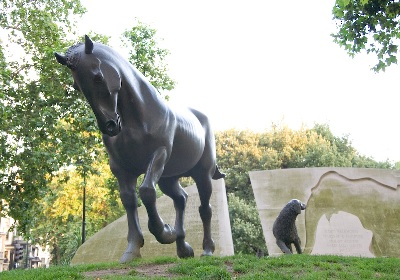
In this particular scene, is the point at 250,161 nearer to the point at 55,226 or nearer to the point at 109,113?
the point at 55,226

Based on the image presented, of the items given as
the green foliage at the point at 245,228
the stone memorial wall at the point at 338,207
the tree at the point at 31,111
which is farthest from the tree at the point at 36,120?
the green foliage at the point at 245,228

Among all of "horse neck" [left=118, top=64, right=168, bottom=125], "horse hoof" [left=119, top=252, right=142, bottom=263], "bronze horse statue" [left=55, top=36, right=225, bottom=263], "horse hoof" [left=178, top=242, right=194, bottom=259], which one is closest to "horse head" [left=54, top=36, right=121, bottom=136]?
"bronze horse statue" [left=55, top=36, right=225, bottom=263]

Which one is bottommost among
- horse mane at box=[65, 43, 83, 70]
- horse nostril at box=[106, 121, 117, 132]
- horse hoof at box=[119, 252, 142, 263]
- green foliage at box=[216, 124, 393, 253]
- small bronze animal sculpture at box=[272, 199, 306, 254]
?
horse hoof at box=[119, 252, 142, 263]

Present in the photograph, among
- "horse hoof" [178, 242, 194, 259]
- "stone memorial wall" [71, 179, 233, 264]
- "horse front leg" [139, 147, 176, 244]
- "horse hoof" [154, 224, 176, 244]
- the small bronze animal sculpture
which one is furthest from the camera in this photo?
"stone memorial wall" [71, 179, 233, 264]

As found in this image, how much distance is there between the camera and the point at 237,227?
30562 millimetres

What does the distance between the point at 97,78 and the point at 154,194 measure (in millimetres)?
1641

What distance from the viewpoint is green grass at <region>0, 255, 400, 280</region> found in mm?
5168

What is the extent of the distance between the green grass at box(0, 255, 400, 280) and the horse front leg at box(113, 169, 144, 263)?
0.69 ft

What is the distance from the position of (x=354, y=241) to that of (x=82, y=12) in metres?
15.1

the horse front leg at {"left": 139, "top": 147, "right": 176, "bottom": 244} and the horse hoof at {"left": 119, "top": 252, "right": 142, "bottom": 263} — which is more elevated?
the horse front leg at {"left": 139, "top": 147, "right": 176, "bottom": 244}

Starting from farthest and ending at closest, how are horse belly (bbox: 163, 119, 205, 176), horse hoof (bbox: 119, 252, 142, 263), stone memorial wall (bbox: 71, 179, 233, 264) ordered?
stone memorial wall (bbox: 71, 179, 233, 264) → horse belly (bbox: 163, 119, 205, 176) → horse hoof (bbox: 119, 252, 142, 263)

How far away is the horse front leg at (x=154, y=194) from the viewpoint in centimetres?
528

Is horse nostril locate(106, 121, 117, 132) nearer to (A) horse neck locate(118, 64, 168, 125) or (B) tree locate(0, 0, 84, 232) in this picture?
(A) horse neck locate(118, 64, 168, 125)

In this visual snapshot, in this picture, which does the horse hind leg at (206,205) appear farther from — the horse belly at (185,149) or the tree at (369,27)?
the tree at (369,27)
